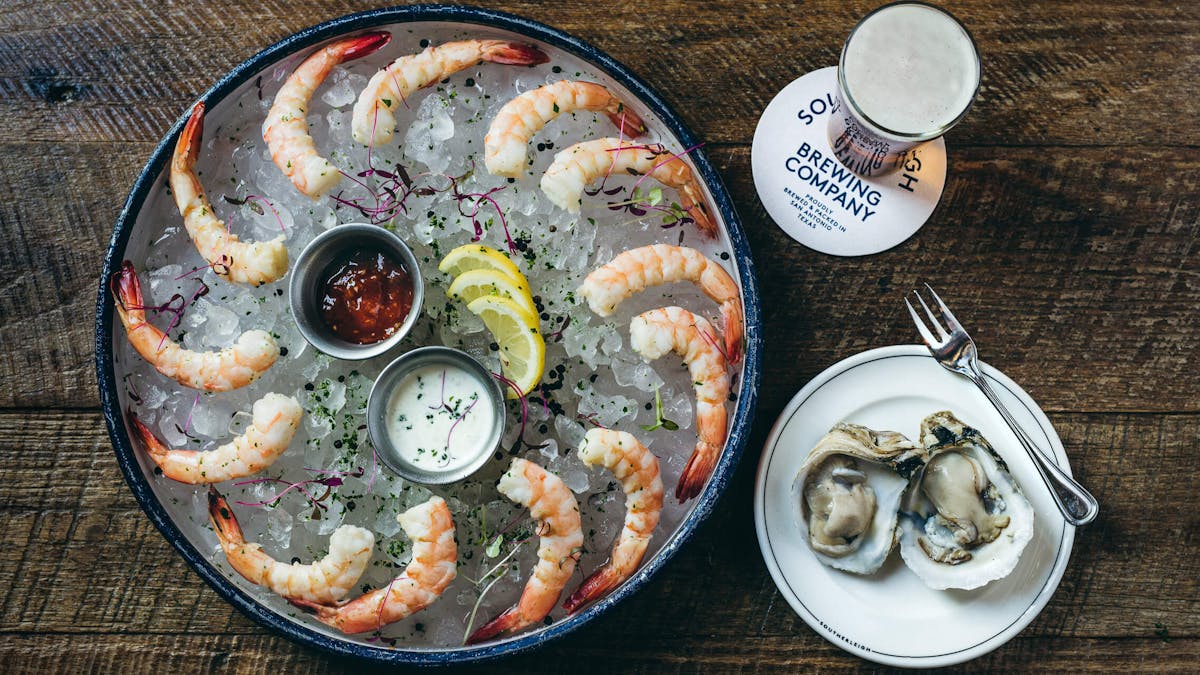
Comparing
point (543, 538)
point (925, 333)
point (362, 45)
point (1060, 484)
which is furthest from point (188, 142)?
point (1060, 484)

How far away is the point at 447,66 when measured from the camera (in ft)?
7.86

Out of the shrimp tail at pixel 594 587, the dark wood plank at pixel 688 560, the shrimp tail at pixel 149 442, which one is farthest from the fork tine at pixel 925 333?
the shrimp tail at pixel 149 442

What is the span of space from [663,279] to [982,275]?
106cm

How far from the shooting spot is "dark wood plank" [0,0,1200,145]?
2.66 m

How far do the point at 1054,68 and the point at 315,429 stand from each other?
8.18ft

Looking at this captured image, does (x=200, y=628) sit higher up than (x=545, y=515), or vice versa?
(x=545, y=515)

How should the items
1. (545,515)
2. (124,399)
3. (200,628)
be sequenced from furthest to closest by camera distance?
(200,628)
(124,399)
(545,515)

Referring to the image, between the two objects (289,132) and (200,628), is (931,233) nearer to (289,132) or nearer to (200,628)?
(289,132)

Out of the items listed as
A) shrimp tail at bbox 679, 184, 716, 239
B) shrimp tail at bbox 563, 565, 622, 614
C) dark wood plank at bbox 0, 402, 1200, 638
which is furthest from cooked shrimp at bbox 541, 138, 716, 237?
shrimp tail at bbox 563, 565, 622, 614

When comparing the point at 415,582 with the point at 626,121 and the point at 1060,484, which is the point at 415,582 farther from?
the point at 1060,484

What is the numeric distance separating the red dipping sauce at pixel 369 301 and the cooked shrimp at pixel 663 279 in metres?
0.52

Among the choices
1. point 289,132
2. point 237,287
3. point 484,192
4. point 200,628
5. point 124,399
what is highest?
point 289,132

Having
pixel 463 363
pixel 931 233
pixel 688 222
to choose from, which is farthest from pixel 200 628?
pixel 931 233

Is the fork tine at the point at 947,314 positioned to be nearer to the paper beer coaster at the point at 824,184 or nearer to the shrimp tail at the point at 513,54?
the paper beer coaster at the point at 824,184
